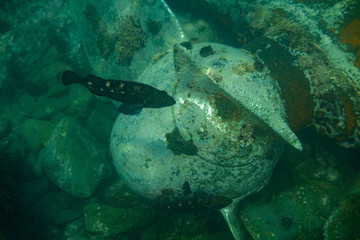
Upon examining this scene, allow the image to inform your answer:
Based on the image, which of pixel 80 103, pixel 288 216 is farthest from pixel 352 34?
pixel 80 103

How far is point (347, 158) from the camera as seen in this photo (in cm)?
414

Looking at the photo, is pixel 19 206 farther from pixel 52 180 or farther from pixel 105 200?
pixel 105 200

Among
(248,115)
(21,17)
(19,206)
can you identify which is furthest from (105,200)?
(21,17)

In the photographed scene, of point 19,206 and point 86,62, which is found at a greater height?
point 86,62

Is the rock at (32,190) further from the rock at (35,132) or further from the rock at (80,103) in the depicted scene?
the rock at (80,103)

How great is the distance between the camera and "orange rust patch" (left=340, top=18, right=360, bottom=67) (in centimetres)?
335

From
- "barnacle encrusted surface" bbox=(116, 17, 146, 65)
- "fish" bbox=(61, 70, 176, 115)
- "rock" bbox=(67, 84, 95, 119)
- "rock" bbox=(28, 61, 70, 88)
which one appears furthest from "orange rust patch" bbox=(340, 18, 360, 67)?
"rock" bbox=(28, 61, 70, 88)

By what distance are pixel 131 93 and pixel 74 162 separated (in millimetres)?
3393

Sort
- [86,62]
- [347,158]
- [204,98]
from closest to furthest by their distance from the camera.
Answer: [204,98] < [347,158] < [86,62]

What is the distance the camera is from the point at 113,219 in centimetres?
498

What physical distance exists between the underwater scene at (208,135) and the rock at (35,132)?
0.43 m

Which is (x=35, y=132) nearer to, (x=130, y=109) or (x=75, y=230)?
(x=75, y=230)

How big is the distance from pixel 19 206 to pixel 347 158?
8473 millimetres

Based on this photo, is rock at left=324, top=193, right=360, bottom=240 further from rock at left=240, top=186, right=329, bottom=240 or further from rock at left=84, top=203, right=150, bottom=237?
rock at left=84, top=203, right=150, bottom=237
